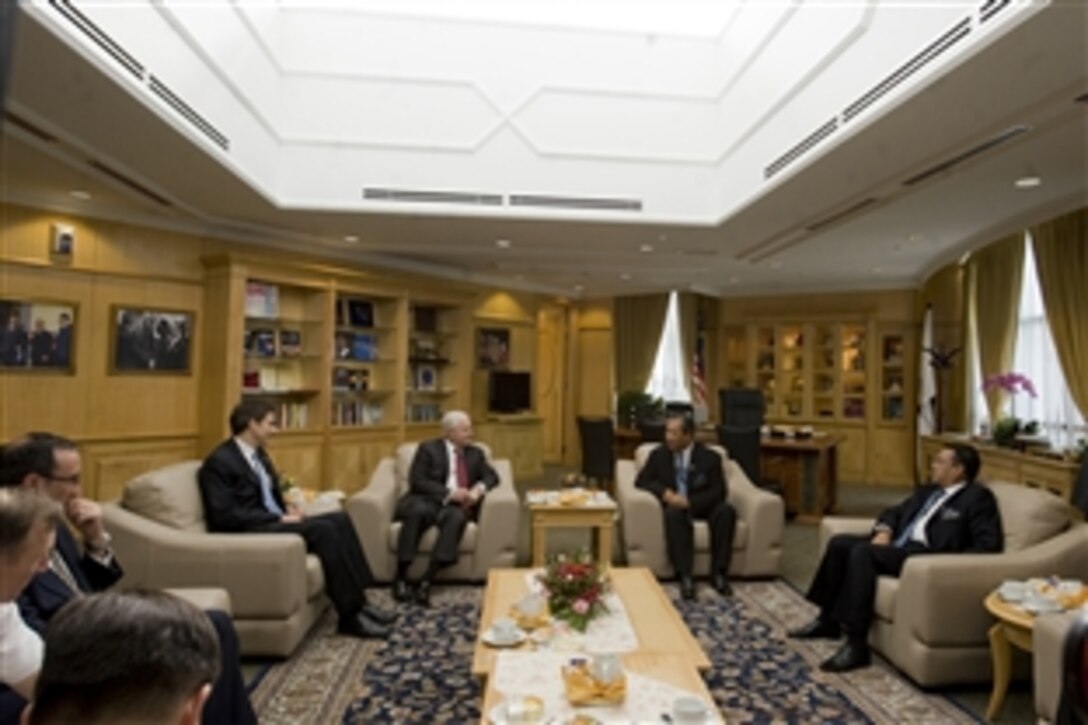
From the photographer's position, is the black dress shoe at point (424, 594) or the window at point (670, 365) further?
the window at point (670, 365)

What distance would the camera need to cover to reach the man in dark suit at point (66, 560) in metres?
2.03

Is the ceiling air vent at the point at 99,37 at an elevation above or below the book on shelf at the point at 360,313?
above

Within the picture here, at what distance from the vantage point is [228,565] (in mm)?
3158

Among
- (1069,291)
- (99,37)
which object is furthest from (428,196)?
(1069,291)

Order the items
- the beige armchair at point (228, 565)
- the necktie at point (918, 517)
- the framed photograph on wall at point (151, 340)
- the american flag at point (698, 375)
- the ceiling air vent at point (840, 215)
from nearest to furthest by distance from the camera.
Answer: the beige armchair at point (228, 565) < the necktie at point (918, 517) < the ceiling air vent at point (840, 215) < the framed photograph on wall at point (151, 340) < the american flag at point (698, 375)

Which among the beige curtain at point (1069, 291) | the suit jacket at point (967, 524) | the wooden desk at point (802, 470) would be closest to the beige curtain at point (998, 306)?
the beige curtain at point (1069, 291)

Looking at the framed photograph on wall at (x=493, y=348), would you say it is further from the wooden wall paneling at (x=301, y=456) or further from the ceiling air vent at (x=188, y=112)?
the ceiling air vent at (x=188, y=112)

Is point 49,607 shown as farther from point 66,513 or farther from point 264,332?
point 264,332

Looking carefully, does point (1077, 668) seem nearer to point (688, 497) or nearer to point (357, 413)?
point (688, 497)

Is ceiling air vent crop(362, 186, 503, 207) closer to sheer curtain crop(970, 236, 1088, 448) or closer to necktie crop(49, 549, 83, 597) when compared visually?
necktie crop(49, 549, 83, 597)

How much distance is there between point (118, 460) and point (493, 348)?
189 inches

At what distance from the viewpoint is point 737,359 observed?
10.5 metres

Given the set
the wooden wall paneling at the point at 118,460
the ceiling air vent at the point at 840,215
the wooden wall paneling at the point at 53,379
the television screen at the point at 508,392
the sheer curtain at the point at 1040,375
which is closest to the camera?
the wooden wall paneling at the point at 53,379

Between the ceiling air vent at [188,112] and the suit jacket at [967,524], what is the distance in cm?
466
